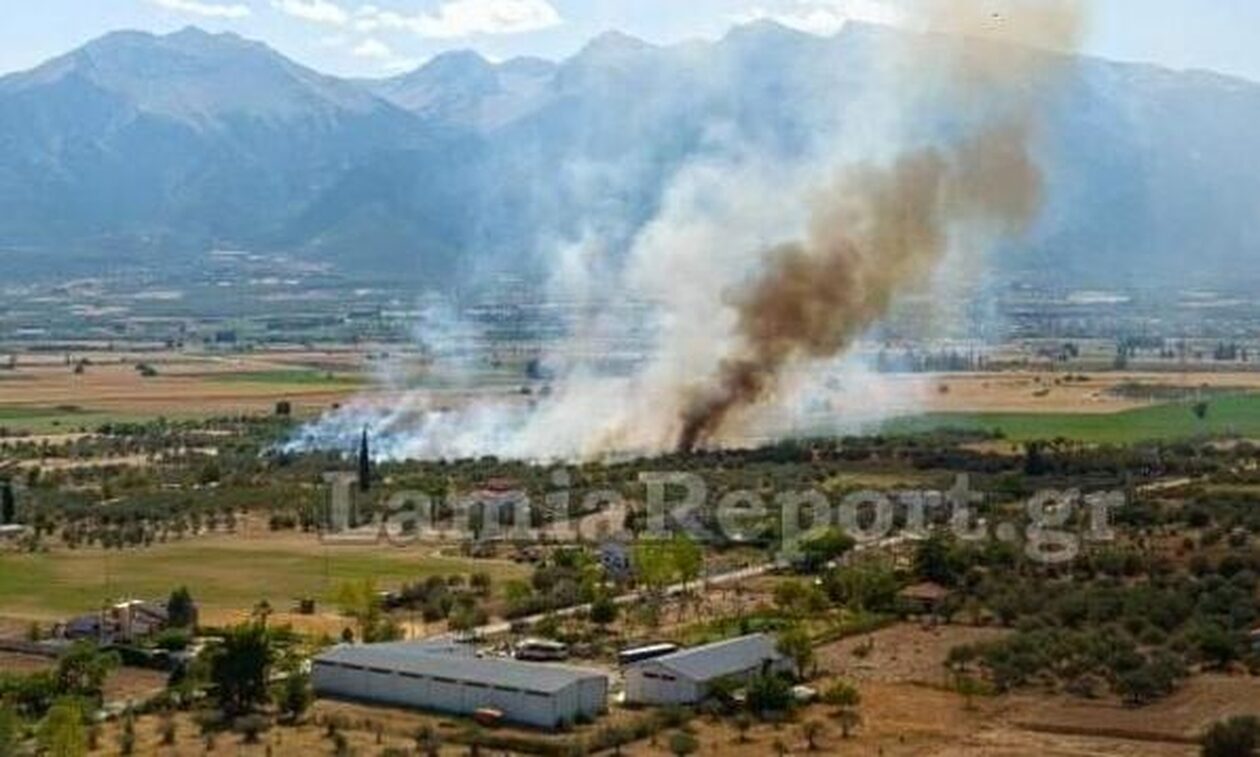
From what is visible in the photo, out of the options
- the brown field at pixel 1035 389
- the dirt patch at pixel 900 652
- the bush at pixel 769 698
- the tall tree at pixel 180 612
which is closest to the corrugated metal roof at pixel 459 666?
the bush at pixel 769 698

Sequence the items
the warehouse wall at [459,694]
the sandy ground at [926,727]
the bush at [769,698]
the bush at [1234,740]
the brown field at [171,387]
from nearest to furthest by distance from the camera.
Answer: the bush at [1234,740], the sandy ground at [926,727], the warehouse wall at [459,694], the bush at [769,698], the brown field at [171,387]

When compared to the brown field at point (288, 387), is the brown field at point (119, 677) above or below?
below

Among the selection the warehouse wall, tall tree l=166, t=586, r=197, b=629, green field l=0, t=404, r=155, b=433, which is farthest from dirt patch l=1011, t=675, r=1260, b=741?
green field l=0, t=404, r=155, b=433

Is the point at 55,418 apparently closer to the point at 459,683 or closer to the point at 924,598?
the point at 924,598

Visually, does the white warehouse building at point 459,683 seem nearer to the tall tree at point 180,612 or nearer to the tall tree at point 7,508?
the tall tree at point 180,612

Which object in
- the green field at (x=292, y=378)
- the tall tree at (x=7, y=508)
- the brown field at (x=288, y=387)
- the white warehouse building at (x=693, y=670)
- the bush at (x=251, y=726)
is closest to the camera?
the bush at (x=251, y=726)

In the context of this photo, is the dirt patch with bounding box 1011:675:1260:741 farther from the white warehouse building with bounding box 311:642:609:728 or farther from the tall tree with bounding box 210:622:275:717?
the tall tree with bounding box 210:622:275:717

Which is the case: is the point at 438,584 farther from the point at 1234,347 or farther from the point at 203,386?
the point at 1234,347
